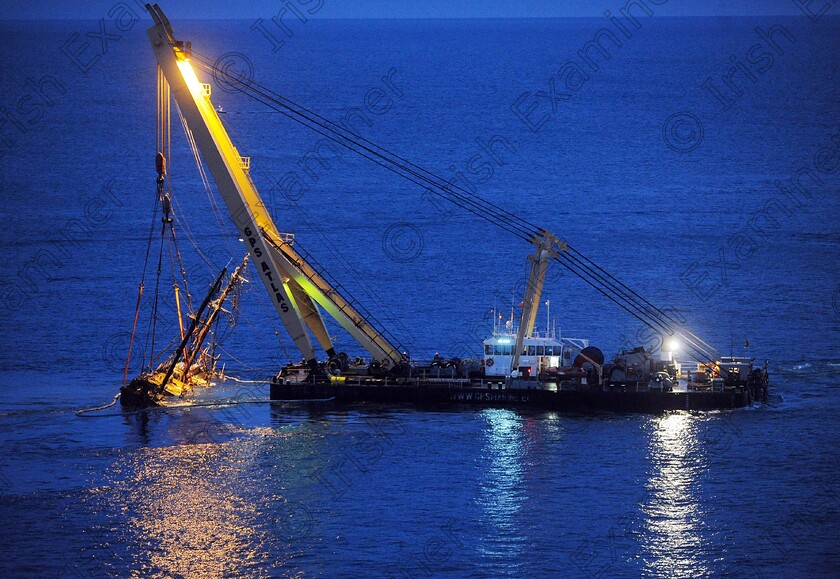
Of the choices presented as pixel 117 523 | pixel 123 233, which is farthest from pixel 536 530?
pixel 123 233

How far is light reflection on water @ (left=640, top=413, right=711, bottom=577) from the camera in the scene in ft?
206

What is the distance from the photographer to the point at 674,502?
7006cm

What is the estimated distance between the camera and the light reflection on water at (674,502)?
6284 centimetres

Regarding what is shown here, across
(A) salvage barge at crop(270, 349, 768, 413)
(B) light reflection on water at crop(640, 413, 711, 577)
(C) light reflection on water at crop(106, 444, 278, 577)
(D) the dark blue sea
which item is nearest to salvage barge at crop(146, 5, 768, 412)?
(A) salvage barge at crop(270, 349, 768, 413)

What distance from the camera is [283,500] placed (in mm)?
69938

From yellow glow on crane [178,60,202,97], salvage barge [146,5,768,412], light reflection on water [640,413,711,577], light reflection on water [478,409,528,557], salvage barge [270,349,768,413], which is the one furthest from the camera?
yellow glow on crane [178,60,202,97]

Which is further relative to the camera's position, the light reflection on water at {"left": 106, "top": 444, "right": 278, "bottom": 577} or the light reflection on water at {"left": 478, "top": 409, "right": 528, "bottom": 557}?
the light reflection on water at {"left": 478, "top": 409, "right": 528, "bottom": 557}

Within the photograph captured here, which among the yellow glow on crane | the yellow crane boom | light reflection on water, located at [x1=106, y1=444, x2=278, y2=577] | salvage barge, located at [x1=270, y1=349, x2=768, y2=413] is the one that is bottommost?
light reflection on water, located at [x1=106, y1=444, x2=278, y2=577]

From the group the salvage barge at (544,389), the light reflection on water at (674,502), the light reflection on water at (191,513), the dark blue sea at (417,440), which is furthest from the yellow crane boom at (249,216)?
the light reflection on water at (674,502)

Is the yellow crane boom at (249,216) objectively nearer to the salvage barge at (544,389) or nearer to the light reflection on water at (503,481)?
the salvage barge at (544,389)

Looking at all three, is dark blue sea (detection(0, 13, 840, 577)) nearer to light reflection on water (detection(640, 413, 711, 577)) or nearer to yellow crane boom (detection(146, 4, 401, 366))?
light reflection on water (detection(640, 413, 711, 577))

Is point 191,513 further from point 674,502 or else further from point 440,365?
point 440,365

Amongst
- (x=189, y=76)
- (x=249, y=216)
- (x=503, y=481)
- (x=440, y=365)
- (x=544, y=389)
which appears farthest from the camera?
(x=249, y=216)

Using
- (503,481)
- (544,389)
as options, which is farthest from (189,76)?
(503,481)
